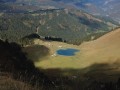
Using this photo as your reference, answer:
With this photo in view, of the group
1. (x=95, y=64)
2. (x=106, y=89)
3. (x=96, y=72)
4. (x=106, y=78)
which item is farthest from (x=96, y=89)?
(x=95, y=64)

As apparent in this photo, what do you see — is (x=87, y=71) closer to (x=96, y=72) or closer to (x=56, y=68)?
(x=96, y=72)

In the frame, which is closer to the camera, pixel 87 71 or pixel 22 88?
pixel 22 88

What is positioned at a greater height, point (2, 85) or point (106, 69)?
point (2, 85)

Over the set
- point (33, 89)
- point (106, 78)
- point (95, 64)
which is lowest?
point (95, 64)

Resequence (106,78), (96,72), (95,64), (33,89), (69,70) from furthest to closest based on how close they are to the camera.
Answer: (95,64)
(69,70)
(96,72)
(106,78)
(33,89)

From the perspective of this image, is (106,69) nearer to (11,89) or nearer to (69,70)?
(69,70)

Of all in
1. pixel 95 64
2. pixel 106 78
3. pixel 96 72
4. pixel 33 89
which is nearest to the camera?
pixel 33 89

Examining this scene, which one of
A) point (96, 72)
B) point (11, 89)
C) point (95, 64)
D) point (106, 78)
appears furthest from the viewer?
point (95, 64)

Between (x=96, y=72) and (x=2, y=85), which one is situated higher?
(x=2, y=85)

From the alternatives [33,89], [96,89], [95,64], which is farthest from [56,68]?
[33,89]
